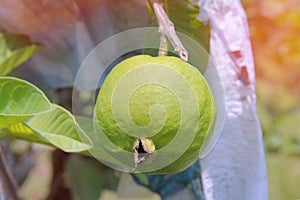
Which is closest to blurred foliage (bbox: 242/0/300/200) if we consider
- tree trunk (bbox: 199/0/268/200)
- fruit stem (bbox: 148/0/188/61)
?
tree trunk (bbox: 199/0/268/200)

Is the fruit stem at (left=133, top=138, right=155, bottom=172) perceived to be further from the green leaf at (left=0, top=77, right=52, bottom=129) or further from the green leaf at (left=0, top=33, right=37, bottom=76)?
the green leaf at (left=0, top=33, right=37, bottom=76)

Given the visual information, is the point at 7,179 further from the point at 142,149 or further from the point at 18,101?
the point at 142,149

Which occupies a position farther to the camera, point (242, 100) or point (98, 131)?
point (242, 100)

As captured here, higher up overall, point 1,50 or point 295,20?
point 1,50

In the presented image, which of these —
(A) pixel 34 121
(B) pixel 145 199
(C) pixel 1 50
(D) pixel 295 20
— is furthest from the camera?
(D) pixel 295 20

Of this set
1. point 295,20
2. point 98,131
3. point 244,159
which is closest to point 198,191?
point 244,159

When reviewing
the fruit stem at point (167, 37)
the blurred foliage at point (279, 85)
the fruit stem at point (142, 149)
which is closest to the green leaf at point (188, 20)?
the fruit stem at point (167, 37)

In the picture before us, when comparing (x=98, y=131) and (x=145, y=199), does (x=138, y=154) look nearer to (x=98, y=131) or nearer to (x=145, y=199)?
(x=98, y=131)

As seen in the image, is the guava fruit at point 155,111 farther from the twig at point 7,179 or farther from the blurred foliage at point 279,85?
the blurred foliage at point 279,85
